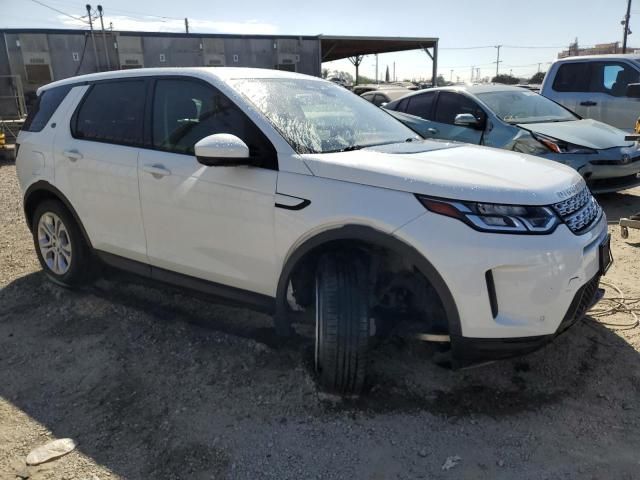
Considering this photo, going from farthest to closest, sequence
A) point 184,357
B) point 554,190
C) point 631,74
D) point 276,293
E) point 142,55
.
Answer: point 142,55, point 631,74, point 184,357, point 276,293, point 554,190

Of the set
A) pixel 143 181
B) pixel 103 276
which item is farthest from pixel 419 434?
pixel 103 276

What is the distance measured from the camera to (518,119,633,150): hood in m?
6.49

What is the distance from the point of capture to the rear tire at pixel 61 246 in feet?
13.7

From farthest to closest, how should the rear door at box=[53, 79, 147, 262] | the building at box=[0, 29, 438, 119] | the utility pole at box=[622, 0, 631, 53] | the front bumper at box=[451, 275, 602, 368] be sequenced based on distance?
1. the utility pole at box=[622, 0, 631, 53]
2. the building at box=[0, 29, 438, 119]
3. the rear door at box=[53, 79, 147, 262]
4. the front bumper at box=[451, 275, 602, 368]

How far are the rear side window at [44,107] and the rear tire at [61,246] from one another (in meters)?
0.65

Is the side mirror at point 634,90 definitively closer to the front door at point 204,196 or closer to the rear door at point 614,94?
the rear door at point 614,94

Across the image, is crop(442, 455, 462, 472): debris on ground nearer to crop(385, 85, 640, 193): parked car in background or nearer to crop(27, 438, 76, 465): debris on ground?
crop(27, 438, 76, 465): debris on ground

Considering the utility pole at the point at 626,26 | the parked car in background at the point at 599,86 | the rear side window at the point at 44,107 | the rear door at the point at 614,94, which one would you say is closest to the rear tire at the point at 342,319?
the rear side window at the point at 44,107

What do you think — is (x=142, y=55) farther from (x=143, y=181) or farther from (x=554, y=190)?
(x=554, y=190)

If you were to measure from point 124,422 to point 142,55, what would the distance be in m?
26.4

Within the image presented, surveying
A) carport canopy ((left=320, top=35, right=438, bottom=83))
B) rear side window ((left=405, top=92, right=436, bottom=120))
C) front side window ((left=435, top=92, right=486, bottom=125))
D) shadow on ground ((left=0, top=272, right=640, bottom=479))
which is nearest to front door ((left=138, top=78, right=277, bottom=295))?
shadow on ground ((left=0, top=272, right=640, bottom=479))

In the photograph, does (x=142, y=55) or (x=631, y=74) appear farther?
(x=142, y=55)

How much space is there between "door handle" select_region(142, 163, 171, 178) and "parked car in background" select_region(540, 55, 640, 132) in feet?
25.7

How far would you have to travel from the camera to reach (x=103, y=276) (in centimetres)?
454
